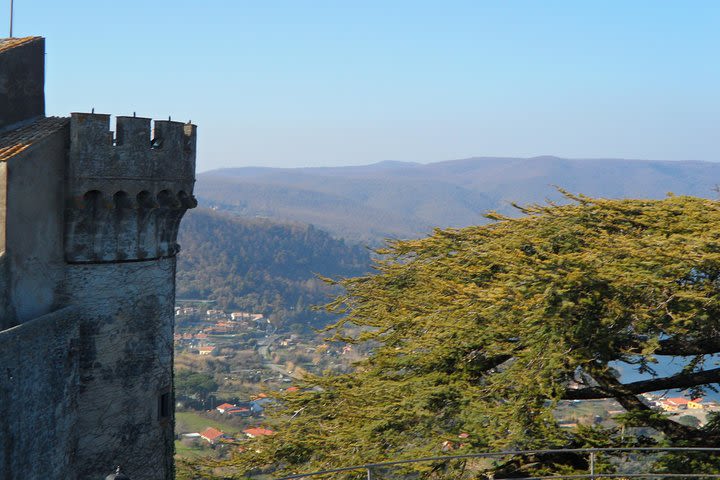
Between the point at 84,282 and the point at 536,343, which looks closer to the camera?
the point at 84,282

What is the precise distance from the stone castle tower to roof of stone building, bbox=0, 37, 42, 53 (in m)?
0.04

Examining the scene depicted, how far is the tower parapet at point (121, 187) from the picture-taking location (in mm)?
13578

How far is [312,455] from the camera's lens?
19.1m

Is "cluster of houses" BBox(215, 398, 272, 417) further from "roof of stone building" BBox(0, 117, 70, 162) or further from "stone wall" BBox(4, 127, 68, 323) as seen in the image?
"stone wall" BBox(4, 127, 68, 323)

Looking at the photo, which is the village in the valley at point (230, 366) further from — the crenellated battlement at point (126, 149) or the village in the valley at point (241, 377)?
the crenellated battlement at point (126, 149)

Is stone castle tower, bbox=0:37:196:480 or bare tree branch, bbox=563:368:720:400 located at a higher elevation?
stone castle tower, bbox=0:37:196:480

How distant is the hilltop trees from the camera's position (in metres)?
15.3

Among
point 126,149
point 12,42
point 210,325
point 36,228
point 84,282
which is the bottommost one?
point 210,325

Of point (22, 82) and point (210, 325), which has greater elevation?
point (22, 82)

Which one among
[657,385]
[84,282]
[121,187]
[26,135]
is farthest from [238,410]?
[26,135]

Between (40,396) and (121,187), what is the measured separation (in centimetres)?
347

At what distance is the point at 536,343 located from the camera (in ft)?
52.1

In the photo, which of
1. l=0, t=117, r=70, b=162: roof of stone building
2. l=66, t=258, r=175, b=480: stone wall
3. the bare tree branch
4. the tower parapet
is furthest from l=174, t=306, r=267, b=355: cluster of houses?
l=0, t=117, r=70, b=162: roof of stone building

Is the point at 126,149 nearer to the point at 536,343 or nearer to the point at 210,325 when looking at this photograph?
the point at 536,343
